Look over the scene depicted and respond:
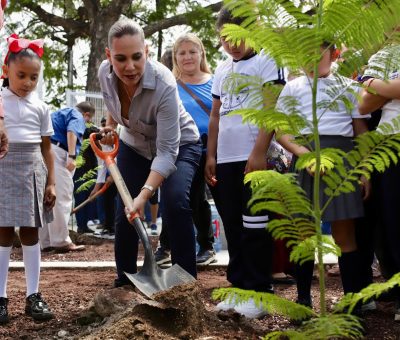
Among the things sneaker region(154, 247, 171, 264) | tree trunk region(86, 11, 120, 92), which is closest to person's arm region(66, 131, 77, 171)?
sneaker region(154, 247, 171, 264)

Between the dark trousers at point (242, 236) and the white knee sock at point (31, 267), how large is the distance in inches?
46.9

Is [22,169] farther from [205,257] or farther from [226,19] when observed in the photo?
[205,257]

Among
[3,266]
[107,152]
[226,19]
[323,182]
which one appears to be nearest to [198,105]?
[107,152]

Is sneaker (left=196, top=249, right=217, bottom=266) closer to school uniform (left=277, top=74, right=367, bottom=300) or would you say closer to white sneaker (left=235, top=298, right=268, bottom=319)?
white sneaker (left=235, top=298, right=268, bottom=319)

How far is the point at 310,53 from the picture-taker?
250cm

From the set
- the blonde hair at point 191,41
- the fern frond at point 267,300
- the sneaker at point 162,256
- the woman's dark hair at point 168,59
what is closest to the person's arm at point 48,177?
the blonde hair at point 191,41

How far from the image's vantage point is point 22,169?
14.6 feet

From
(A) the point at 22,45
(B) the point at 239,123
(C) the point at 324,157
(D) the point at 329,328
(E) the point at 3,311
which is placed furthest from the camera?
(A) the point at 22,45

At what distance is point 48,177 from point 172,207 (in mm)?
933

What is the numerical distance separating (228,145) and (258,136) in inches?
14.9

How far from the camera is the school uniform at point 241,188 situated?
4195 mm

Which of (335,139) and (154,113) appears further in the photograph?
(154,113)

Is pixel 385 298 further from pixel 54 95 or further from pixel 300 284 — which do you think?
pixel 54 95

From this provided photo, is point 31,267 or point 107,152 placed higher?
point 107,152
